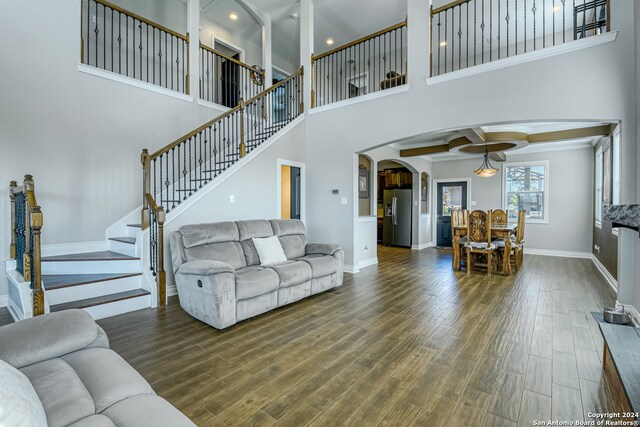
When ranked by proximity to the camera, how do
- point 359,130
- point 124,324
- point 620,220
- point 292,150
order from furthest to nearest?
point 292,150 < point 359,130 < point 124,324 < point 620,220

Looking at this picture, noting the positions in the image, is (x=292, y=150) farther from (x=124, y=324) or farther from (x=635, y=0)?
(x=635, y=0)

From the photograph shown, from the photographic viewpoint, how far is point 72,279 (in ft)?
11.1

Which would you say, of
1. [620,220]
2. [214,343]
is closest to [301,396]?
[214,343]

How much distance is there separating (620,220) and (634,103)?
1707 millimetres

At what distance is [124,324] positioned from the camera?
3.08 metres

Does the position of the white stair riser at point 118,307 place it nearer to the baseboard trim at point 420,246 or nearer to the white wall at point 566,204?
the baseboard trim at point 420,246

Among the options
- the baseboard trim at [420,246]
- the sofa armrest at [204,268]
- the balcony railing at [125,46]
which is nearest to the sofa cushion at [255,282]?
the sofa armrest at [204,268]

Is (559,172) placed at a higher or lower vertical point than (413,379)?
higher

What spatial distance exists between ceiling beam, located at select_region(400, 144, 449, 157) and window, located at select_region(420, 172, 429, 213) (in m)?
1.32

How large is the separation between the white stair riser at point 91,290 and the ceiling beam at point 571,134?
7.65 meters

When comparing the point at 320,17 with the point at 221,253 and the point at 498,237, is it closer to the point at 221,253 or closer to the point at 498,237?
the point at 221,253

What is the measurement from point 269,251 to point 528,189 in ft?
24.3

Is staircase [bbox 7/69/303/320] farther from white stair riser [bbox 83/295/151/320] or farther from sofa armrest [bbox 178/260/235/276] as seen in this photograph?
sofa armrest [bbox 178/260/235/276]

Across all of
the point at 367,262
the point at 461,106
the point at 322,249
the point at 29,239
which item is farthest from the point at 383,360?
the point at 367,262
